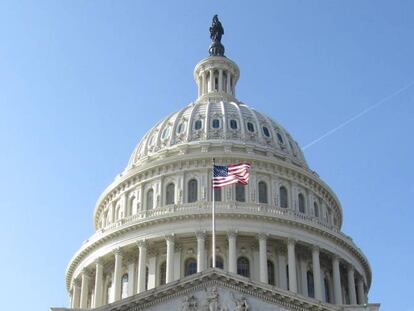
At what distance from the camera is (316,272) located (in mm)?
70125

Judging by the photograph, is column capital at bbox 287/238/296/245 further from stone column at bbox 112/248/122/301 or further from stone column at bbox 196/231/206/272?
stone column at bbox 112/248/122/301

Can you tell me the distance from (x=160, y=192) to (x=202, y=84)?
772 inches

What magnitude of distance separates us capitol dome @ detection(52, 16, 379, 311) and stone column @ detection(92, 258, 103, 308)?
97mm

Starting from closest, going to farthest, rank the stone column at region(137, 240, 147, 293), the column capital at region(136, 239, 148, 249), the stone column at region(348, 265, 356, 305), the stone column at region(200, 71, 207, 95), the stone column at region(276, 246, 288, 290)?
the stone column at region(137, 240, 147, 293) < the stone column at region(276, 246, 288, 290) < the column capital at region(136, 239, 148, 249) < the stone column at region(348, 265, 356, 305) < the stone column at region(200, 71, 207, 95)

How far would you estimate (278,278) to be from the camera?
69.7 meters

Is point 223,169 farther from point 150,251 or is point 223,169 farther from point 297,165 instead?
point 297,165

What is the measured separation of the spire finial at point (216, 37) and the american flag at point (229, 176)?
1458 inches

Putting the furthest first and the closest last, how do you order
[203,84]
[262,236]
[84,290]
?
[203,84], [84,290], [262,236]

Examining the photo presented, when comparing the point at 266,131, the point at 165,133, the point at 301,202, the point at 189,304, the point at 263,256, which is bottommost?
the point at 189,304

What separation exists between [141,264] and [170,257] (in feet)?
8.16

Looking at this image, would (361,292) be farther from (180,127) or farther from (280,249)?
(180,127)

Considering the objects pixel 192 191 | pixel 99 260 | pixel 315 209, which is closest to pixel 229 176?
pixel 192 191

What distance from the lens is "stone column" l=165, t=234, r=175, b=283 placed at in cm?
6788

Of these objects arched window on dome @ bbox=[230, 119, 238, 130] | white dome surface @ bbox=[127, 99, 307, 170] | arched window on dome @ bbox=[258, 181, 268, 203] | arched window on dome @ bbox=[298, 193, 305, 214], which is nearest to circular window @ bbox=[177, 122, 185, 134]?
white dome surface @ bbox=[127, 99, 307, 170]
